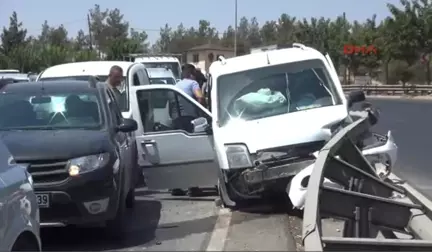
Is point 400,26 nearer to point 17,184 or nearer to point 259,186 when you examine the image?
point 259,186

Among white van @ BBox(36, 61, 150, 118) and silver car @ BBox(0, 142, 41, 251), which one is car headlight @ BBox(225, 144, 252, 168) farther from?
silver car @ BBox(0, 142, 41, 251)

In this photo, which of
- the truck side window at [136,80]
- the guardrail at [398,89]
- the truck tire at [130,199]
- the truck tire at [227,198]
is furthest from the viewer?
the guardrail at [398,89]

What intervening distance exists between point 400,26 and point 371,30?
55.5ft

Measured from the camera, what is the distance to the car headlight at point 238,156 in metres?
10.6

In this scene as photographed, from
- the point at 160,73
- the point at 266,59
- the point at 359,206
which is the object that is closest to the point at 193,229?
the point at 359,206

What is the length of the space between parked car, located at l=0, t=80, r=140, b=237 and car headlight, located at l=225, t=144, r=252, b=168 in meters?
1.28

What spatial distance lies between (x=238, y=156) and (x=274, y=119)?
3.02ft

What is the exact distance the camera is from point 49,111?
10.1m

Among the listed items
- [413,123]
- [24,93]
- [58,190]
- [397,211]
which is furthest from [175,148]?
[413,123]

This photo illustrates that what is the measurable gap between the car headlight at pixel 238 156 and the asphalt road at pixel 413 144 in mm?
3166

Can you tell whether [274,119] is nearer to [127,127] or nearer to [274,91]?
[274,91]

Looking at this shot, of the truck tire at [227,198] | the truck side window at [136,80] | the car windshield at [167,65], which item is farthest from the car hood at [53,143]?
the car windshield at [167,65]

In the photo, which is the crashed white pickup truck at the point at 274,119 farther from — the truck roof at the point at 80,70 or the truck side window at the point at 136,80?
the truck roof at the point at 80,70

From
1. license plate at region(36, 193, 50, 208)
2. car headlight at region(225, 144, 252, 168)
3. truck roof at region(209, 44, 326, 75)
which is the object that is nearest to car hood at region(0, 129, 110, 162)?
license plate at region(36, 193, 50, 208)
